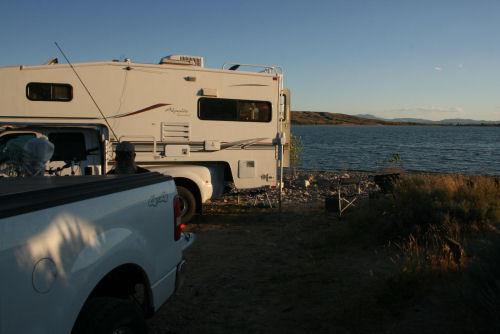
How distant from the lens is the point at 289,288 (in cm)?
497

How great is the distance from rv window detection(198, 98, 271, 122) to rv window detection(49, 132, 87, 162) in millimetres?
2401

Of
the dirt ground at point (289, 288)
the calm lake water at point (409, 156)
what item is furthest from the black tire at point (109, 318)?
the calm lake water at point (409, 156)

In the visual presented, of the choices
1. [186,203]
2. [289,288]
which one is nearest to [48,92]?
[186,203]

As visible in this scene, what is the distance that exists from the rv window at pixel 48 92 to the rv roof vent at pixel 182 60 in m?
1.97

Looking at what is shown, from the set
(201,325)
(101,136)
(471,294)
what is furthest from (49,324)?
(101,136)

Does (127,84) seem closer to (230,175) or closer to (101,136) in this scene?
(101,136)

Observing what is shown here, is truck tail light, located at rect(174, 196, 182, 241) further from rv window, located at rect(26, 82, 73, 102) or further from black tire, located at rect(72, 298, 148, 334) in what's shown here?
rv window, located at rect(26, 82, 73, 102)

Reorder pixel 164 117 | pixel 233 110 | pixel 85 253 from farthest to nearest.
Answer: pixel 233 110 → pixel 164 117 → pixel 85 253

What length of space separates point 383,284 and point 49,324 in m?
3.59

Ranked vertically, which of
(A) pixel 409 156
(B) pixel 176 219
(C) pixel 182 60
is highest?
(C) pixel 182 60

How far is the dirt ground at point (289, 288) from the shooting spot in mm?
3980

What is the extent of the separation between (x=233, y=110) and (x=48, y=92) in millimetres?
3599

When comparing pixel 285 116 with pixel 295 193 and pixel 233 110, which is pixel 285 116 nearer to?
pixel 233 110

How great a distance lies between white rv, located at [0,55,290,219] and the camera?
25.4 feet
